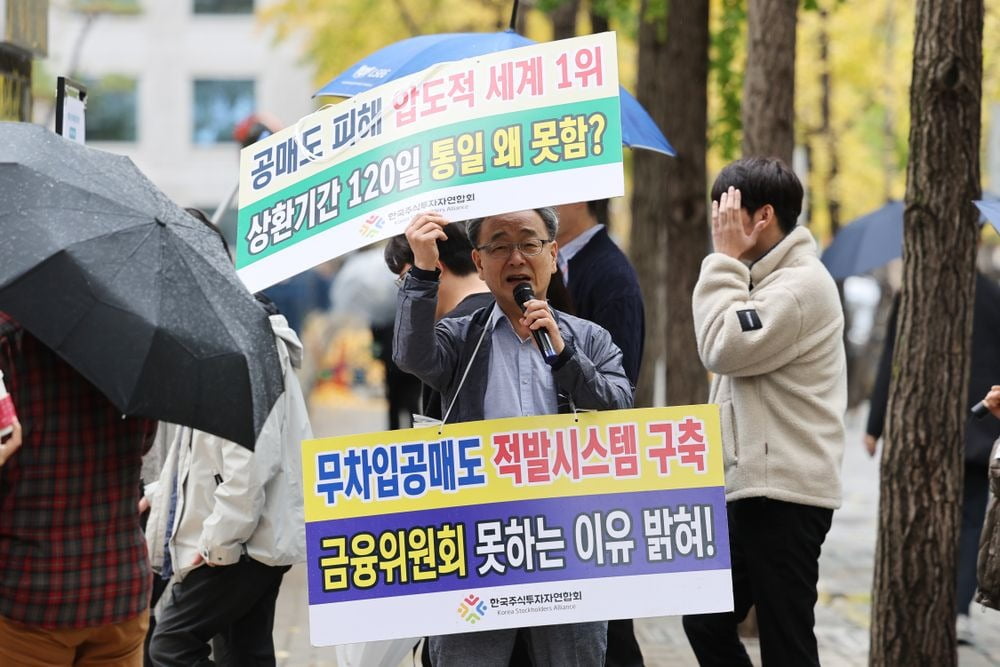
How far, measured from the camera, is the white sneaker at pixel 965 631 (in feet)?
27.2

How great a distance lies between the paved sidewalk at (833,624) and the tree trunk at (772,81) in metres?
2.68

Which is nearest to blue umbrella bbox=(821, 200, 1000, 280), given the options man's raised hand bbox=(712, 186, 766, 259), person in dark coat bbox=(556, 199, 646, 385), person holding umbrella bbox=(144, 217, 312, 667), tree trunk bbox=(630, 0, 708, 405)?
tree trunk bbox=(630, 0, 708, 405)

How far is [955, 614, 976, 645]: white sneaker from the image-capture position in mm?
8297

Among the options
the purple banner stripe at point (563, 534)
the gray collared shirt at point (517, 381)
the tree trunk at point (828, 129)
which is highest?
the tree trunk at point (828, 129)

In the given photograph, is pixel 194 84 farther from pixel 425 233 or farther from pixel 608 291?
pixel 425 233

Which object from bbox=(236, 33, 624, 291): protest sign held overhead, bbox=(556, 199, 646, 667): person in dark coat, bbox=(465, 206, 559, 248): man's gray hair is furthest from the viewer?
bbox=(556, 199, 646, 667): person in dark coat

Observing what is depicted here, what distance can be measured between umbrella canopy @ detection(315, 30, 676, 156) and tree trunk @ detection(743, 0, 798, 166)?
2.14 metres

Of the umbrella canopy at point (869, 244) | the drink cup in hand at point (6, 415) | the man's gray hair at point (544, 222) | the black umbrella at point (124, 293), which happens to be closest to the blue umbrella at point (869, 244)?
the umbrella canopy at point (869, 244)

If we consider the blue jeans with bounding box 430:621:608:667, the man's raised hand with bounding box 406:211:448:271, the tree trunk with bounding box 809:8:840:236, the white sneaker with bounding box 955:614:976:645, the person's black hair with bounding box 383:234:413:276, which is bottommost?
the white sneaker with bounding box 955:614:976:645

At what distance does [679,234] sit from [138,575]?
20.1ft

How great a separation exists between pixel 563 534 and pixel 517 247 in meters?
0.83

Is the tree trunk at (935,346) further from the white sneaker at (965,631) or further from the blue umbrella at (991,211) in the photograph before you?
the white sneaker at (965,631)

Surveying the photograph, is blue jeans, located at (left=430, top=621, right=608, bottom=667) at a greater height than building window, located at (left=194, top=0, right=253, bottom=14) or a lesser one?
lesser

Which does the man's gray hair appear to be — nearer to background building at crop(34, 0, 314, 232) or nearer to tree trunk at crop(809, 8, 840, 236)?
tree trunk at crop(809, 8, 840, 236)
